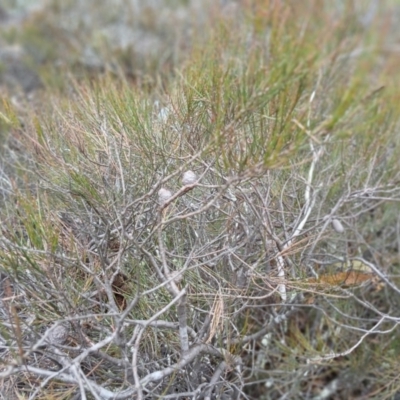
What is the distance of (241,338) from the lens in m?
1.57

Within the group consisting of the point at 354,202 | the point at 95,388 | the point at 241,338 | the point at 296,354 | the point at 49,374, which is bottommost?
the point at 296,354

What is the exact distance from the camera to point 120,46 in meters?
4.17

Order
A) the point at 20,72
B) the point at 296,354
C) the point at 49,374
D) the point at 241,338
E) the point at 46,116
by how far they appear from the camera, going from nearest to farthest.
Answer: the point at 49,374 → the point at 241,338 → the point at 296,354 → the point at 46,116 → the point at 20,72

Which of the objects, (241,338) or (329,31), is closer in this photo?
(241,338)

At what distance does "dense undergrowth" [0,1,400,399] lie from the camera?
1312 millimetres

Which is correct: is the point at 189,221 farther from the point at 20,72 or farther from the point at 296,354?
the point at 20,72

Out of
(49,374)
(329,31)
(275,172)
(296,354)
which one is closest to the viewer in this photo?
(49,374)

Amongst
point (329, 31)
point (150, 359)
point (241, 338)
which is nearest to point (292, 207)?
point (241, 338)

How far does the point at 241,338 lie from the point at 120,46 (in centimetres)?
318

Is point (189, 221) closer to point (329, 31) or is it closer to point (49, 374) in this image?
point (49, 374)

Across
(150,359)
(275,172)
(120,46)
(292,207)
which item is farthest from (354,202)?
(120,46)

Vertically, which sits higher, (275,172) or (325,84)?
(275,172)

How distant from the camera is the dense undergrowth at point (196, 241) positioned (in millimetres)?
1312

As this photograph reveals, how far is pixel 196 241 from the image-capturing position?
5.29 ft
